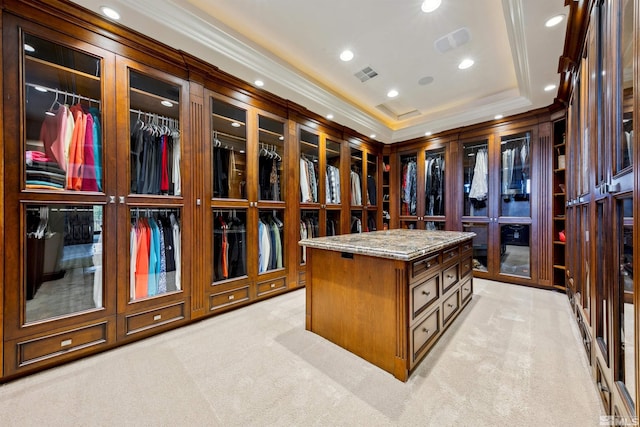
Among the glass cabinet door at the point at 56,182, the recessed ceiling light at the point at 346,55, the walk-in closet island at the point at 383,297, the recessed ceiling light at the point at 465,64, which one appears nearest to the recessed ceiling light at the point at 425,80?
the recessed ceiling light at the point at 465,64

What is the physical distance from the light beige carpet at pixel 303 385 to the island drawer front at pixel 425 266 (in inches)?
26.8

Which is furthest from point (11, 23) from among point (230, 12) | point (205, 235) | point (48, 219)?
point (205, 235)

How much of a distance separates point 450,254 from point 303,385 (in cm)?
174

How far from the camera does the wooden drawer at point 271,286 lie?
10.2ft

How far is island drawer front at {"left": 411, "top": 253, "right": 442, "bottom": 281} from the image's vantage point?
172cm

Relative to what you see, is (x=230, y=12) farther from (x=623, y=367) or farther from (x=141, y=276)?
(x=623, y=367)

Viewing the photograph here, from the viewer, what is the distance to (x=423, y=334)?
73.4 inches

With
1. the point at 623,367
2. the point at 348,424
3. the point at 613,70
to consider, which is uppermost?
the point at 613,70

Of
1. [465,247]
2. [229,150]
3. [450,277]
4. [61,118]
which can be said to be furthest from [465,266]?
[61,118]

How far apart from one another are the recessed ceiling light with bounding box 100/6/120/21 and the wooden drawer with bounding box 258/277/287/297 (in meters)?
2.88

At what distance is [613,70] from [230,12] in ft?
9.09

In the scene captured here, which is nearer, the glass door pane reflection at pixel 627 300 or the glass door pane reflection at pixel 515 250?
the glass door pane reflection at pixel 627 300

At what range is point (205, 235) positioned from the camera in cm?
262

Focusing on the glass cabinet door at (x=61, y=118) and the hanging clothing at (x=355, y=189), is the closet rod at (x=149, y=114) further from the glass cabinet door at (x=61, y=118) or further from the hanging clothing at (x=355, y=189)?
the hanging clothing at (x=355, y=189)
